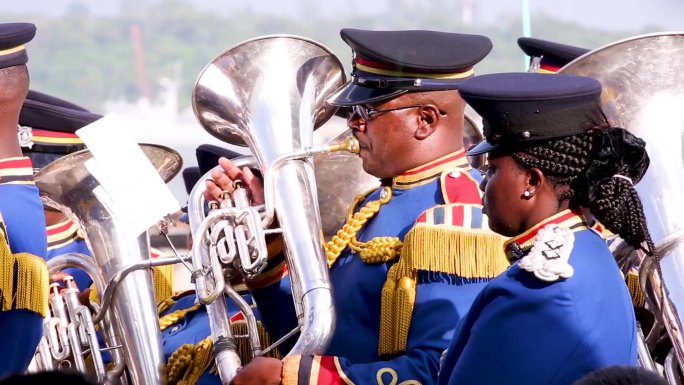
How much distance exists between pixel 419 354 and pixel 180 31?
28.4 m

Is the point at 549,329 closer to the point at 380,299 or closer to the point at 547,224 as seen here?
the point at 547,224

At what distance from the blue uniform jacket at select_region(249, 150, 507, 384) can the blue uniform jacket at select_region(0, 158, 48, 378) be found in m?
0.77

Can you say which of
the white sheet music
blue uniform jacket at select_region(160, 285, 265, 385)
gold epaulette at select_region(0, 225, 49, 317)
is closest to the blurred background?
blue uniform jacket at select_region(160, 285, 265, 385)

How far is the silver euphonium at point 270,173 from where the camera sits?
4281 millimetres

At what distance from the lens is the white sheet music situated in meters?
4.43

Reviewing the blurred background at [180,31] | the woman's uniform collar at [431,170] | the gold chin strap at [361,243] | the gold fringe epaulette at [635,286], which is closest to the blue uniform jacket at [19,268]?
the gold chin strap at [361,243]

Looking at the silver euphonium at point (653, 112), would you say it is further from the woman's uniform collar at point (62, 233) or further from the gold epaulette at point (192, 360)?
the woman's uniform collar at point (62, 233)

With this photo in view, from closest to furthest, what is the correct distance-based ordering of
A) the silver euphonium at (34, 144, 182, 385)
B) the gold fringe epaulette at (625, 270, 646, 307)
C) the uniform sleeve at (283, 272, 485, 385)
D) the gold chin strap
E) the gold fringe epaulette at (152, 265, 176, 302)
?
the uniform sleeve at (283, 272, 485, 385) → the gold chin strap → the gold fringe epaulette at (625, 270, 646, 307) → the silver euphonium at (34, 144, 182, 385) → the gold fringe epaulette at (152, 265, 176, 302)

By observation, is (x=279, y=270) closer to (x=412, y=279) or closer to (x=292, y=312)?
(x=292, y=312)

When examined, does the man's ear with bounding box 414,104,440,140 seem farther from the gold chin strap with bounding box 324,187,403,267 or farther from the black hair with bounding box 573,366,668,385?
the black hair with bounding box 573,366,668,385

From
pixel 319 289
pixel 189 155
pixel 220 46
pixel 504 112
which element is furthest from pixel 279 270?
pixel 220 46

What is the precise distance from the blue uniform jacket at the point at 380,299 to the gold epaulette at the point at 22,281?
75cm

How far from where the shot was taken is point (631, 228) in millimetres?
3518

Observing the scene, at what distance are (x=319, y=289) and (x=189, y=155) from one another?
51.2ft
